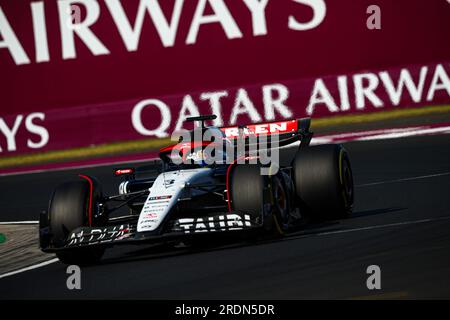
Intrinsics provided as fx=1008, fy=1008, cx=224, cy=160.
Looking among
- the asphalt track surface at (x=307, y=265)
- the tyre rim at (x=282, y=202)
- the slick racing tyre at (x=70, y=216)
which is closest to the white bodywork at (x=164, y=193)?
the asphalt track surface at (x=307, y=265)

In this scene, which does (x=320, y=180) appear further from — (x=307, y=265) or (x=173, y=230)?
(x=307, y=265)

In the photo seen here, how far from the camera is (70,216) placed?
9344mm

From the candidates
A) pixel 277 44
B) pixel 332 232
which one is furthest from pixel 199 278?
pixel 277 44

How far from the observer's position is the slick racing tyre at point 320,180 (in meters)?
10.1

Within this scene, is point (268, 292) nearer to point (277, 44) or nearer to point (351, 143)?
point (351, 143)

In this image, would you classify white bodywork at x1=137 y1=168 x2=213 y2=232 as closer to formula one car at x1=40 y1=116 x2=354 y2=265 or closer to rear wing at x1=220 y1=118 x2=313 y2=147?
formula one car at x1=40 y1=116 x2=354 y2=265

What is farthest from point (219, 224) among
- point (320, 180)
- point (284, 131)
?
point (284, 131)

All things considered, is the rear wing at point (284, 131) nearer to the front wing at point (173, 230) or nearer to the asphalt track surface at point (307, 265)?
the asphalt track surface at point (307, 265)

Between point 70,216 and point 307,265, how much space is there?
255 cm

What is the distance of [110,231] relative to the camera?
9.05m

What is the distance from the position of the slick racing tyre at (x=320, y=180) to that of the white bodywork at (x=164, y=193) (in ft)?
3.07

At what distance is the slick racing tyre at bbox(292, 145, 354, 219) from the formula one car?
10 mm

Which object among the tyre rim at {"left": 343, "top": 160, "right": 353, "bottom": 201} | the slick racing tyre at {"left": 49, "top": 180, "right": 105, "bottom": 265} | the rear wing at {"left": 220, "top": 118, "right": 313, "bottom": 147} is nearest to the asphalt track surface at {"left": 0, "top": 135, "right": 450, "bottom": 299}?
the slick racing tyre at {"left": 49, "top": 180, "right": 105, "bottom": 265}
